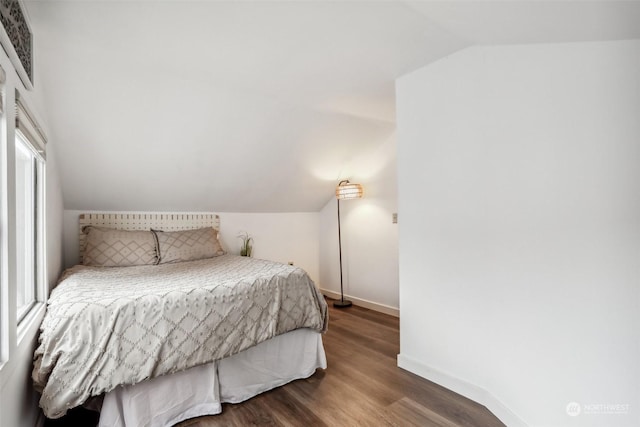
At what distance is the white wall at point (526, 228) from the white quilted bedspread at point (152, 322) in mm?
982

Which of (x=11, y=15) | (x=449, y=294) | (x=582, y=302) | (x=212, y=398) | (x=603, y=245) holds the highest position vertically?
(x=11, y=15)

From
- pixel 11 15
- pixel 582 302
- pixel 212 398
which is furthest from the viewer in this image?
pixel 212 398

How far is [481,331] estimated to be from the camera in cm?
195

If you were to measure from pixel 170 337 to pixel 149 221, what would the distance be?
209 centimetres

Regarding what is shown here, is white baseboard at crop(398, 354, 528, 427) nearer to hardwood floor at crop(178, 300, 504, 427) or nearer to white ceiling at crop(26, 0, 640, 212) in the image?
hardwood floor at crop(178, 300, 504, 427)

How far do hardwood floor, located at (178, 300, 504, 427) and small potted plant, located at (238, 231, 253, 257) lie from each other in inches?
68.8

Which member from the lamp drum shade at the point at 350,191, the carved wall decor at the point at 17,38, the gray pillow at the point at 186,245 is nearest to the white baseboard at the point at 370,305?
the lamp drum shade at the point at 350,191

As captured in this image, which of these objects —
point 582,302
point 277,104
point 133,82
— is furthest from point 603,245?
point 133,82

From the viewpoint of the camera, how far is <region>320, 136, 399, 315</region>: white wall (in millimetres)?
3652

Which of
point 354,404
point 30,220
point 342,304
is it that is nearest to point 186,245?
point 30,220

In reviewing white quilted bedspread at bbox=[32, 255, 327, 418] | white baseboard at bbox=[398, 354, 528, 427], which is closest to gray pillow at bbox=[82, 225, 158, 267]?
white quilted bedspread at bbox=[32, 255, 327, 418]

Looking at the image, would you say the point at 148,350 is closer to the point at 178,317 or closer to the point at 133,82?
the point at 178,317

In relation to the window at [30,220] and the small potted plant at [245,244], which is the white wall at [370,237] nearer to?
the small potted plant at [245,244]

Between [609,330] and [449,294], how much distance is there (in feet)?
2.80
